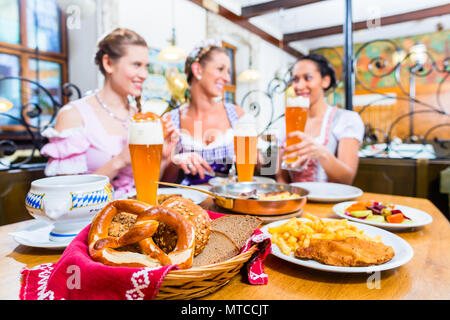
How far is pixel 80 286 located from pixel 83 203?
0.97 feet

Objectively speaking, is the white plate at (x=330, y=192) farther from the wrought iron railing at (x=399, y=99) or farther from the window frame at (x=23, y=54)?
the window frame at (x=23, y=54)

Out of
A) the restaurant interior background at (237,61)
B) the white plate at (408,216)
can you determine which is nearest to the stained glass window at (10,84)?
the restaurant interior background at (237,61)

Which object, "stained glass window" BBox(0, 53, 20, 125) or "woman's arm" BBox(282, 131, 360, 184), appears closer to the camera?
"woman's arm" BBox(282, 131, 360, 184)

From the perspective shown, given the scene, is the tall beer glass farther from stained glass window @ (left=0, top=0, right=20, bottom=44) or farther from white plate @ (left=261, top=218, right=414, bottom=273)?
stained glass window @ (left=0, top=0, right=20, bottom=44)

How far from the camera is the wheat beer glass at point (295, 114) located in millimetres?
1515

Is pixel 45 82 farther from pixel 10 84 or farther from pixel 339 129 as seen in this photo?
pixel 339 129

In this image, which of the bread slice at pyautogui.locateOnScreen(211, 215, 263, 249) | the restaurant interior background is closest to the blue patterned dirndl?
the restaurant interior background

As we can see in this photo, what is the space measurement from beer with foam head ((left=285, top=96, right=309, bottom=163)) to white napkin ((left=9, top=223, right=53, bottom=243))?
1.11 meters

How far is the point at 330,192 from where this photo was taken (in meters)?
1.49

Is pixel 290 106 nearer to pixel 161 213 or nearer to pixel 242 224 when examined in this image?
pixel 242 224

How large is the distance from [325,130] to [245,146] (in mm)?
1170

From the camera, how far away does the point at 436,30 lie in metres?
9.66

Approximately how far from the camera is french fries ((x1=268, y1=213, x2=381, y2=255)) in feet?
2.48
